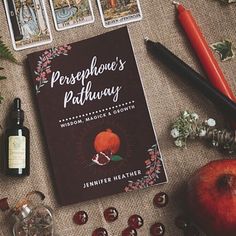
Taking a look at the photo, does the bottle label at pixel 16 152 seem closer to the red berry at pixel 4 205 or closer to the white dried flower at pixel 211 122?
the red berry at pixel 4 205

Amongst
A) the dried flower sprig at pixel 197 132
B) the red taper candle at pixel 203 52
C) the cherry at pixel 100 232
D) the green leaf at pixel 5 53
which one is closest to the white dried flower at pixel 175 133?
the dried flower sprig at pixel 197 132

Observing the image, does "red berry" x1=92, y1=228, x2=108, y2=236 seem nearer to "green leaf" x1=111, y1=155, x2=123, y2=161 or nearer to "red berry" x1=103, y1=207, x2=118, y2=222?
"red berry" x1=103, y1=207, x2=118, y2=222

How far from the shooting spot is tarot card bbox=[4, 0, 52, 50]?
881 millimetres

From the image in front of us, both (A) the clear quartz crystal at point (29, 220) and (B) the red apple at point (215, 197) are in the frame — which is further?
(A) the clear quartz crystal at point (29, 220)

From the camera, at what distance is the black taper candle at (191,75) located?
0.83m

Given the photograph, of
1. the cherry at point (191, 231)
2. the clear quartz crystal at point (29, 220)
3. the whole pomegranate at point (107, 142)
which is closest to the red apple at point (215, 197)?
the cherry at point (191, 231)

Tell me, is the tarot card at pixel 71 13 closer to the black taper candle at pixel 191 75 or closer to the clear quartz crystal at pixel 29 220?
the black taper candle at pixel 191 75

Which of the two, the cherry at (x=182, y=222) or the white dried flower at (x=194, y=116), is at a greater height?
the white dried flower at (x=194, y=116)

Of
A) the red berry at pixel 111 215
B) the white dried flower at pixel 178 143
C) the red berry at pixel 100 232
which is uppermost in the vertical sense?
the white dried flower at pixel 178 143

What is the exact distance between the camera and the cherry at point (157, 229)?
85cm

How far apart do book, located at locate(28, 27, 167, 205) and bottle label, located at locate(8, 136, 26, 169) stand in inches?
1.8

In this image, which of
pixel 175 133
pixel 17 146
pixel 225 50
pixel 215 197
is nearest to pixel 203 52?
pixel 225 50

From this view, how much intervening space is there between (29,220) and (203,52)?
0.41m

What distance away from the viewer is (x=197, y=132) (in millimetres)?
837
